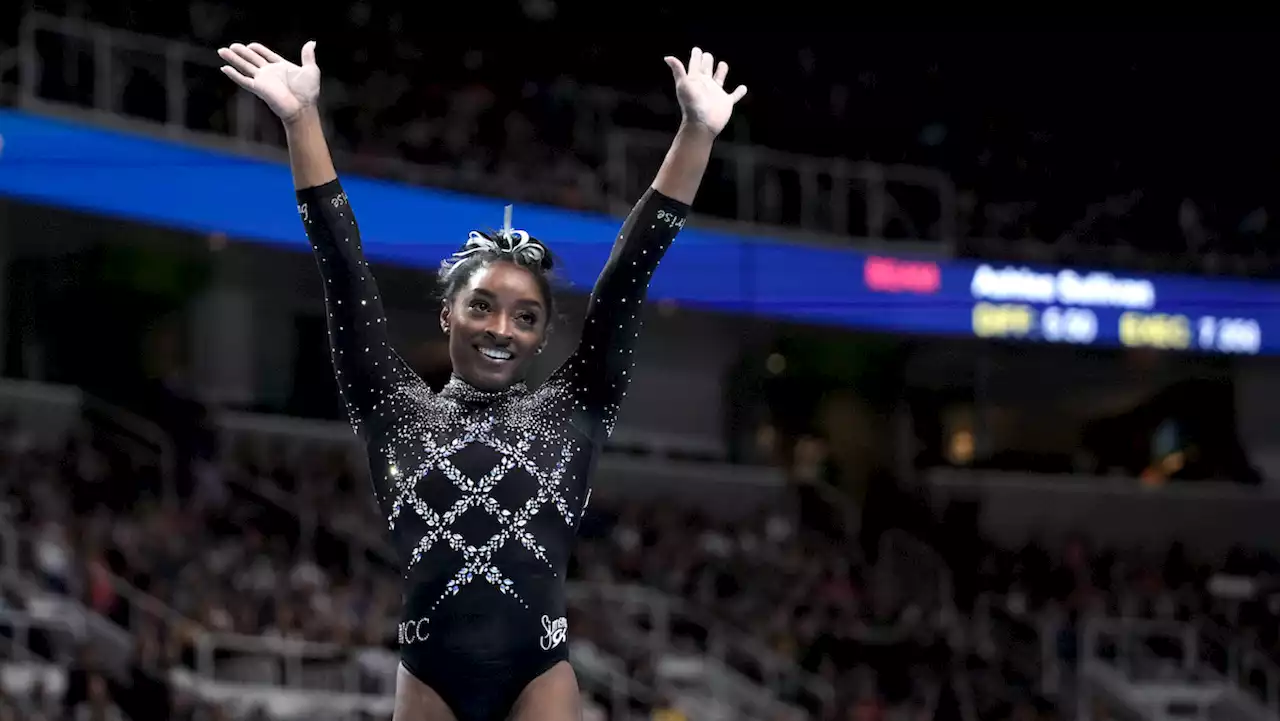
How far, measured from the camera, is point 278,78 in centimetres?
324

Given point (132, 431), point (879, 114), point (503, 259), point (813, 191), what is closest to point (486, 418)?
point (503, 259)

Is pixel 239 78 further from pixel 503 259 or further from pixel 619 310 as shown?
pixel 619 310

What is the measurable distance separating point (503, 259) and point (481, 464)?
1.26 feet

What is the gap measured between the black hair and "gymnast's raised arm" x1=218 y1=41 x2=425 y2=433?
160 millimetres

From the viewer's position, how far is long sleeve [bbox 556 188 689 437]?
329cm

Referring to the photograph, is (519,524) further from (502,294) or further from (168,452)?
(168,452)

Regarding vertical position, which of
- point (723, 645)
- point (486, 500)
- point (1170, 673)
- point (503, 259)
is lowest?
point (1170, 673)

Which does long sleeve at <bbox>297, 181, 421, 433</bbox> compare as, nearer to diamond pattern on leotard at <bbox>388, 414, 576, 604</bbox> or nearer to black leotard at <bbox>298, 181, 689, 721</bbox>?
black leotard at <bbox>298, 181, 689, 721</bbox>

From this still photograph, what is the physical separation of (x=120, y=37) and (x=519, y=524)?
958cm

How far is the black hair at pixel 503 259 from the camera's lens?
3.29 m

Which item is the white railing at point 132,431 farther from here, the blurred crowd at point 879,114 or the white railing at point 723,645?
the white railing at point 723,645

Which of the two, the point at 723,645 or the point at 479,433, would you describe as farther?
the point at 723,645

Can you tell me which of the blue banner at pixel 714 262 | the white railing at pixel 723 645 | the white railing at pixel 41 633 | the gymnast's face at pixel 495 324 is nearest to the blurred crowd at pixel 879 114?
the blue banner at pixel 714 262

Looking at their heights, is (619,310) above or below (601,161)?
below
